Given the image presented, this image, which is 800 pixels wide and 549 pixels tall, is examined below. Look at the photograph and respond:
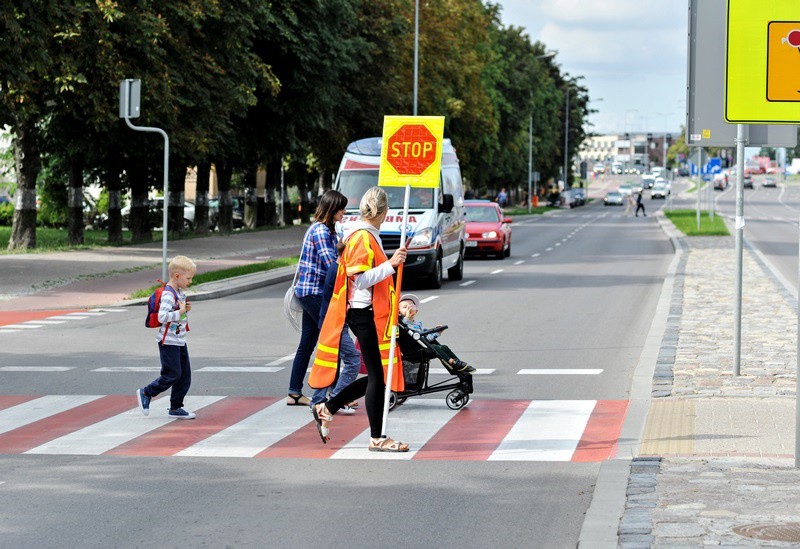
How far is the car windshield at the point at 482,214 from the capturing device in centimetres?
3503

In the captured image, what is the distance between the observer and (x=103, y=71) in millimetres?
29266

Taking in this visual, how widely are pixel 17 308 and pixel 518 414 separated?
11266 mm

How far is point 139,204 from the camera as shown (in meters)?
38.1

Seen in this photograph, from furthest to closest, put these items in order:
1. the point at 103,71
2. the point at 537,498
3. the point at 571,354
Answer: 1. the point at 103,71
2. the point at 571,354
3. the point at 537,498

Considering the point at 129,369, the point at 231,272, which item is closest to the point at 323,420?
the point at 129,369

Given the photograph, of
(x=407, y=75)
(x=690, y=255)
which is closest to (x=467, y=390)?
(x=690, y=255)

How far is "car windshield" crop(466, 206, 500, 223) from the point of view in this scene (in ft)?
115

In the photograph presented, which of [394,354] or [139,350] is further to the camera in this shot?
[139,350]

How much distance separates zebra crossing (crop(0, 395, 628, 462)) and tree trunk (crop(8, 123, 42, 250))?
21.0m

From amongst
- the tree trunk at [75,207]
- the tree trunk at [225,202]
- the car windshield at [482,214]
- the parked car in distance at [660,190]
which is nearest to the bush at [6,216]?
the tree trunk at [225,202]

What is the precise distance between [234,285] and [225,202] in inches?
911

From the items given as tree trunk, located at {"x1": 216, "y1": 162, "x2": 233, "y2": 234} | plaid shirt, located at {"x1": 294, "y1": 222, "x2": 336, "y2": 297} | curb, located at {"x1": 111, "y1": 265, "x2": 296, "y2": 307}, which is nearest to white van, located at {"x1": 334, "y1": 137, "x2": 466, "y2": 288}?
curb, located at {"x1": 111, "y1": 265, "x2": 296, "y2": 307}

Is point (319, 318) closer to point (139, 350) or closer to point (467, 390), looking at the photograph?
point (467, 390)

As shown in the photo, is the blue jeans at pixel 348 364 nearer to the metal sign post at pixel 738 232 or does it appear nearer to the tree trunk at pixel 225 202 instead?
the metal sign post at pixel 738 232
